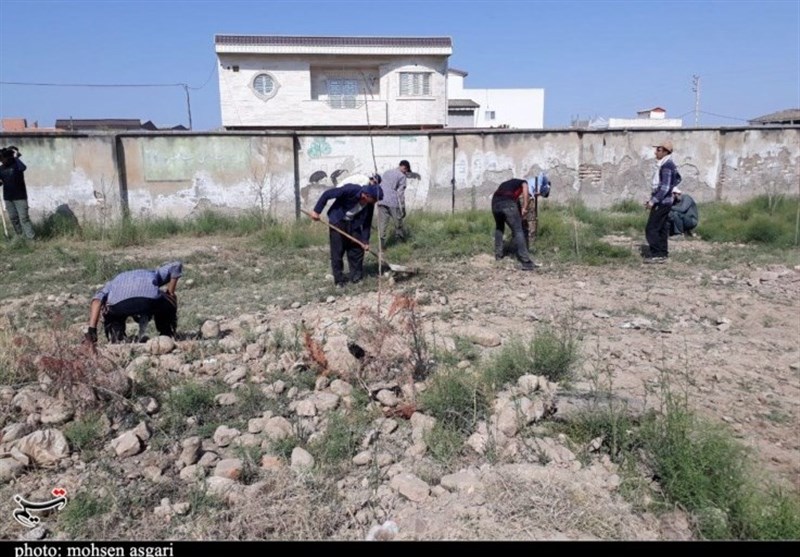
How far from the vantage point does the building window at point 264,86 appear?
1044 inches

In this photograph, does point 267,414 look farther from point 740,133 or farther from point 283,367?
point 740,133

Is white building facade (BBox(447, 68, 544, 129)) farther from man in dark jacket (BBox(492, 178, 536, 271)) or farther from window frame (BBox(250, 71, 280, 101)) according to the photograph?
man in dark jacket (BBox(492, 178, 536, 271))

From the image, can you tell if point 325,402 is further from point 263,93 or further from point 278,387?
point 263,93

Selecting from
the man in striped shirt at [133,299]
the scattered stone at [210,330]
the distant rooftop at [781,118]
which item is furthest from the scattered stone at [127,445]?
the distant rooftop at [781,118]

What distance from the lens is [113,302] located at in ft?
15.3

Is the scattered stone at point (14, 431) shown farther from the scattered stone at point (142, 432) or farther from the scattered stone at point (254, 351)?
the scattered stone at point (254, 351)

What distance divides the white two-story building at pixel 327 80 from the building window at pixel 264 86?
41 millimetres

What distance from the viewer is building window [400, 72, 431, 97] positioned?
2714 centimetres

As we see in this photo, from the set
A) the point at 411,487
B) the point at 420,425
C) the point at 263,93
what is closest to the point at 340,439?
the point at 420,425

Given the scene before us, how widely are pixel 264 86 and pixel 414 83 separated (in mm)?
6388

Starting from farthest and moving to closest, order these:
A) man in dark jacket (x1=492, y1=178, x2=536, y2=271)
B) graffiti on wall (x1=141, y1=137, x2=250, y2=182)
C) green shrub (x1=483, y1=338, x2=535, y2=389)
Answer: graffiti on wall (x1=141, y1=137, x2=250, y2=182) → man in dark jacket (x1=492, y1=178, x2=536, y2=271) → green shrub (x1=483, y1=338, x2=535, y2=389)

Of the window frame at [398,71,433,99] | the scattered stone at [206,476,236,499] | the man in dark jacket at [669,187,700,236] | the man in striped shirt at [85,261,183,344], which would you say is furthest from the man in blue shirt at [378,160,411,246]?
the window frame at [398,71,433,99]

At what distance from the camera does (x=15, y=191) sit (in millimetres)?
10164
